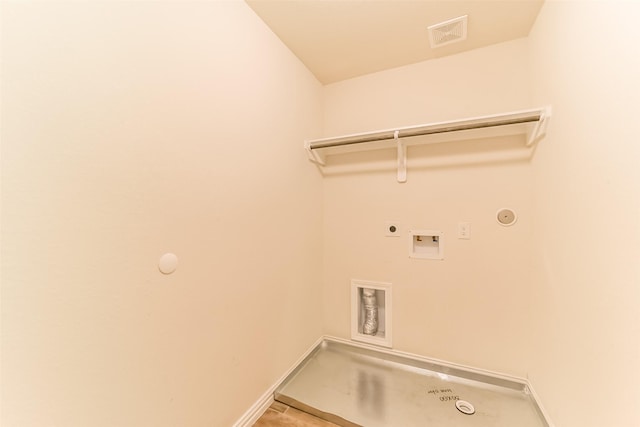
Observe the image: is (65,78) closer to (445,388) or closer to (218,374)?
(218,374)

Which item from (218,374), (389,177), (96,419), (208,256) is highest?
(389,177)

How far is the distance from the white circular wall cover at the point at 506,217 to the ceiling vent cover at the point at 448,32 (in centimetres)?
116

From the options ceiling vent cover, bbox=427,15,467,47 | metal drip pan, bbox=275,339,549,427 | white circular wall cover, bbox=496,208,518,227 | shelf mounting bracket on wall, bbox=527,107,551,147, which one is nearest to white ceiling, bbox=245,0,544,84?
ceiling vent cover, bbox=427,15,467,47

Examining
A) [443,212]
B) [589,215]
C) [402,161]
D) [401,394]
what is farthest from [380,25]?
[401,394]

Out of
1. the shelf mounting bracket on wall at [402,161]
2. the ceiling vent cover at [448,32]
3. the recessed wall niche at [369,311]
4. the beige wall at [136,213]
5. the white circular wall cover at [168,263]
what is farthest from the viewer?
the recessed wall niche at [369,311]

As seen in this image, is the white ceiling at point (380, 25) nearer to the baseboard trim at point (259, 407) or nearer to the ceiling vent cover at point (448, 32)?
the ceiling vent cover at point (448, 32)

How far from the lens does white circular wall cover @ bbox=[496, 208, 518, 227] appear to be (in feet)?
5.32

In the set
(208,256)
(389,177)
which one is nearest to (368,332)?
(389,177)

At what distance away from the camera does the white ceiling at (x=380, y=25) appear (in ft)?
4.54

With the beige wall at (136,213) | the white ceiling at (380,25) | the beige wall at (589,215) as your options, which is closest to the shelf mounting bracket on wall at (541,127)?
the beige wall at (589,215)

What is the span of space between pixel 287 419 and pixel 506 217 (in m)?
1.83

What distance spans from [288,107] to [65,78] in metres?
1.21

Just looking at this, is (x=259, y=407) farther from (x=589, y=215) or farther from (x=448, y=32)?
(x=448, y=32)

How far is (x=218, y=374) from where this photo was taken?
1193 millimetres
